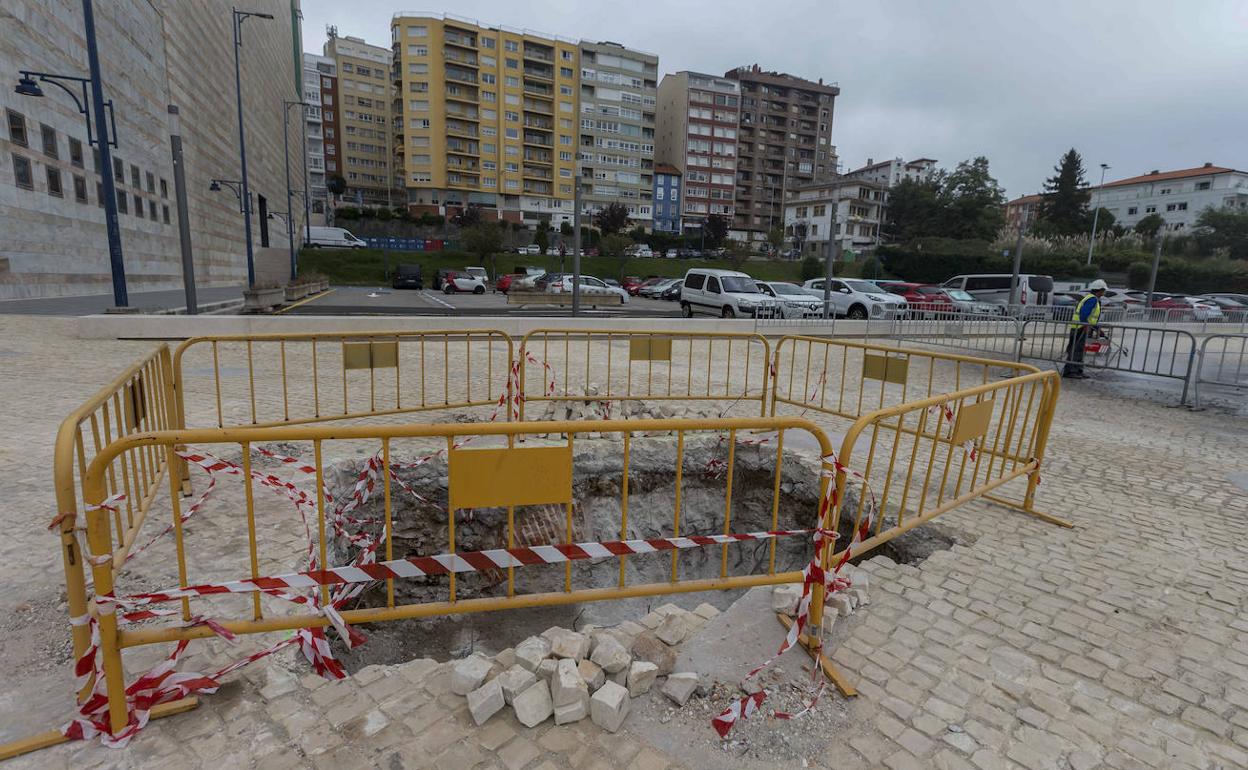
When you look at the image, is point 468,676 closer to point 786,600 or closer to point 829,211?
point 786,600

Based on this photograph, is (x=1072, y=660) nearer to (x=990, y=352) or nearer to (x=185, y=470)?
(x=185, y=470)

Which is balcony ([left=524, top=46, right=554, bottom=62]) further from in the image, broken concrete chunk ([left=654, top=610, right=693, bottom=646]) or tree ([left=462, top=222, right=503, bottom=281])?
broken concrete chunk ([left=654, top=610, right=693, bottom=646])

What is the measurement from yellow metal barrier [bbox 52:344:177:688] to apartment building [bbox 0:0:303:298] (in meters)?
11.4

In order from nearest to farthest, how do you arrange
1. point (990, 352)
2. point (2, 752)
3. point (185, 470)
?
point (2, 752) → point (185, 470) → point (990, 352)

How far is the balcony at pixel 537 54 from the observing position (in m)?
81.9

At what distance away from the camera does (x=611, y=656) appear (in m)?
2.91

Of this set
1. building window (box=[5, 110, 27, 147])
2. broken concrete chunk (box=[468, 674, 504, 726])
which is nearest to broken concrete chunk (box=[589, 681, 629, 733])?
broken concrete chunk (box=[468, 674, 504, 726])

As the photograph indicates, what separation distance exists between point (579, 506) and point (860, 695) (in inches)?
154

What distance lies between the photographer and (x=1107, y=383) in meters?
12.1

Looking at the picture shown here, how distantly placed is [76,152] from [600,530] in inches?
988

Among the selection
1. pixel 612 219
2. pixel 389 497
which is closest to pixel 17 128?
pixel 389 497

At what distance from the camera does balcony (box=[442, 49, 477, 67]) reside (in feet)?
252

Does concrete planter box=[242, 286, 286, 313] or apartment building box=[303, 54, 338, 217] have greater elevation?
apartment building box=[303, 54, 338, 217]

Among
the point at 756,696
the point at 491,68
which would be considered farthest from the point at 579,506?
the point at 491,68
